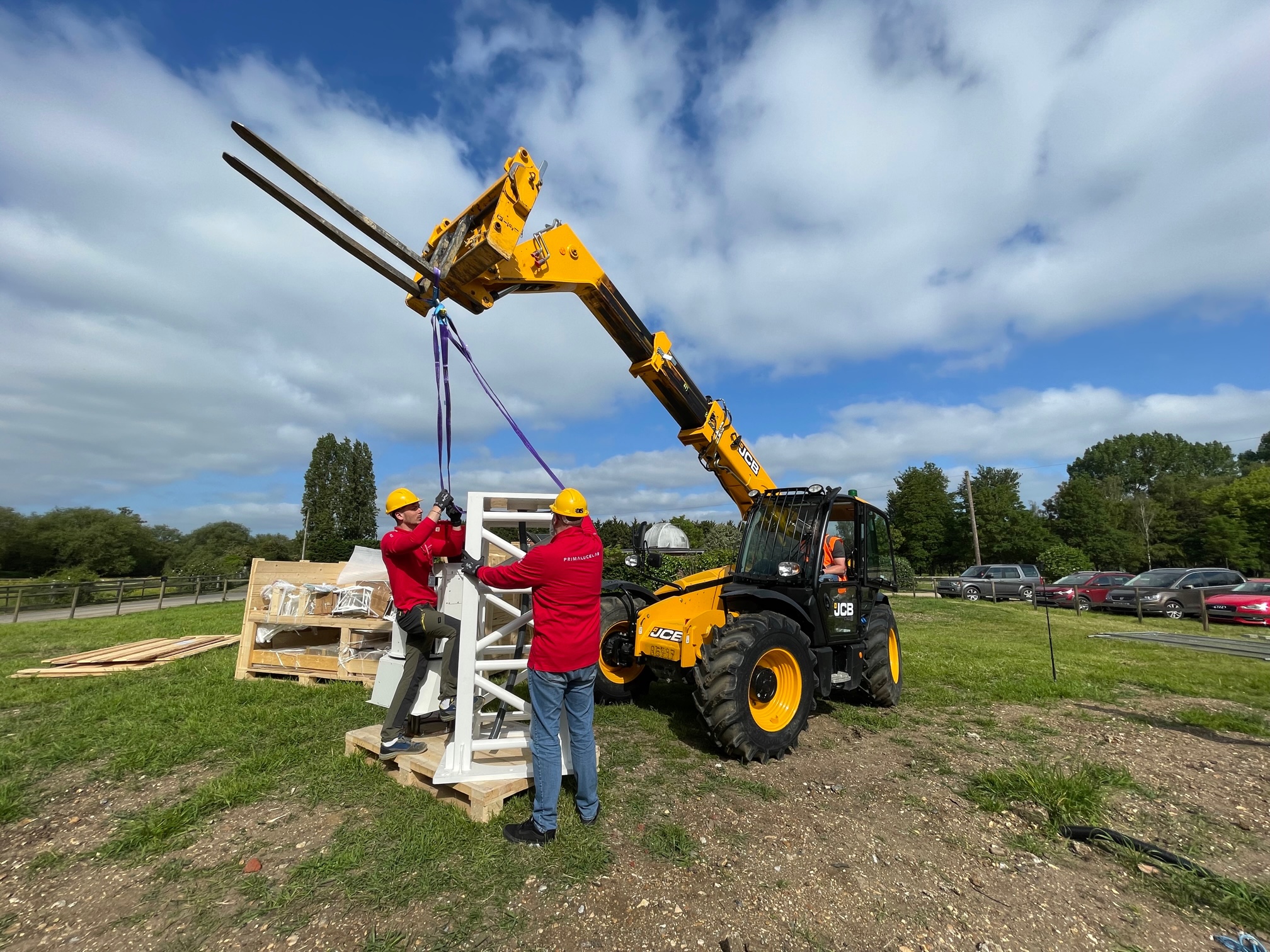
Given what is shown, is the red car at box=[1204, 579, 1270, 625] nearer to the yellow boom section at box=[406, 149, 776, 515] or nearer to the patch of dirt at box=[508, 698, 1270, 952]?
the patch of dirt at box=[508, 698, 1270, 952]

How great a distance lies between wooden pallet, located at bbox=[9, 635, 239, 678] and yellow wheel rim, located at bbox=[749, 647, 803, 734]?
8039 mm

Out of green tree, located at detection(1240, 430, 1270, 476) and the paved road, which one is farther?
green tree, located at detection(1240, 430, 1270, 476)

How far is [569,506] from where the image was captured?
3.76 meters

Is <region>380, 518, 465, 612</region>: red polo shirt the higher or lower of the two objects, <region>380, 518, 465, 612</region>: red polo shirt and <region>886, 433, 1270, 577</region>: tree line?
the lower

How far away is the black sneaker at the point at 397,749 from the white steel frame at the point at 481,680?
0.38m

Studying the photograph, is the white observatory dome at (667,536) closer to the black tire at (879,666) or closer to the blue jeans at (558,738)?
the black tire at (879,666)

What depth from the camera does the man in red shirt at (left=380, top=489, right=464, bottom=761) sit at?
4.14m

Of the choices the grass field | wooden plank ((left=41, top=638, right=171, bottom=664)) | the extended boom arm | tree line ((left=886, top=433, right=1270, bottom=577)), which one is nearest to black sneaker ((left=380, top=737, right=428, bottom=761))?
the grass field

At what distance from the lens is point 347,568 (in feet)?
23.2

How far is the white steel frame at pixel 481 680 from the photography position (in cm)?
382

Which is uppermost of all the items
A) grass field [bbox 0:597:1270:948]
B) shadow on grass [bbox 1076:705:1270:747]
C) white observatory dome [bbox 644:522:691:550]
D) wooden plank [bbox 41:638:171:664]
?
white observatory dome [bbox 644:522:691:550]

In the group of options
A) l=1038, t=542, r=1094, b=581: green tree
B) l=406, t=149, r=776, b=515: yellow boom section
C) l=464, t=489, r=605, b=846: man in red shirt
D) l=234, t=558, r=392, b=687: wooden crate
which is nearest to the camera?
l=464, t=489, r=605, b=846: man in red shirt

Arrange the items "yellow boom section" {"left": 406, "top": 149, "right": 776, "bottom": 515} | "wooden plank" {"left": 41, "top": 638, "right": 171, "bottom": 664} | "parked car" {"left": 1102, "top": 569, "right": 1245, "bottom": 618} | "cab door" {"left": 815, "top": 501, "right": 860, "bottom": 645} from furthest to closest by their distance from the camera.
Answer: "parked car" {"left": 1102, "top": 569, "right": 1245, "bottom": 618}, "wooden plank" {"left": 41, "top": 638, "right": 171, "bottom": 664}, "cab door" {"left": 815, "top": 501, "right": 860, "bottom": 645}, "yellow boom section" {"left": 406, "top": 149, "right": 776, "bottom": 515}

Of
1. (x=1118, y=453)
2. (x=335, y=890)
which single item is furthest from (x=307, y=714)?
(x=1118, y=453)
